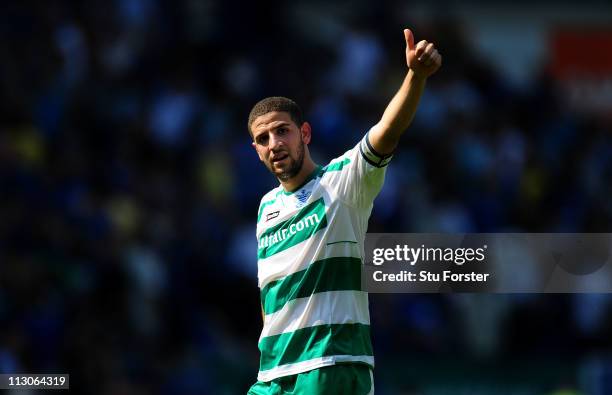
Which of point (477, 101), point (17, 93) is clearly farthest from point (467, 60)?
point (17, 93)

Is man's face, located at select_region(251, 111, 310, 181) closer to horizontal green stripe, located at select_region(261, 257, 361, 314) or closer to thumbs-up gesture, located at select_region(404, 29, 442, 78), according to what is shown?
horizontal green stripe, located at select_region(261, 257, 361, 314)

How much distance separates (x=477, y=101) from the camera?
1947 cm

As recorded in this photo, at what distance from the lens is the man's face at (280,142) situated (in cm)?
740

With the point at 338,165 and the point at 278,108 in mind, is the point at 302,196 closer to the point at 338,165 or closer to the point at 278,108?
the point at 338,165

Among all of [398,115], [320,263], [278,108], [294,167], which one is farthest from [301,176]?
[398,115]

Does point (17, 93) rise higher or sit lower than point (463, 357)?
higher

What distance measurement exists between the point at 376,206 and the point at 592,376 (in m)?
3.25

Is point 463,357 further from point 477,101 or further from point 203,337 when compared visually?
point 477,101

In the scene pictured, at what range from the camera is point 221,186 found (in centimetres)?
1605

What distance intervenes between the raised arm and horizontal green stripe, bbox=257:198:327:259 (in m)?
0.51

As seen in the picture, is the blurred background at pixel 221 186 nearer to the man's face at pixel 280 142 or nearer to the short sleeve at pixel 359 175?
the man's face at pixel 280 142

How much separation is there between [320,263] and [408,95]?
3.36 ft

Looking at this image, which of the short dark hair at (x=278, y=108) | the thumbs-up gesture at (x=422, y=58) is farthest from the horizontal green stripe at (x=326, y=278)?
the thumbs-up gesture at (x=422, y=58)

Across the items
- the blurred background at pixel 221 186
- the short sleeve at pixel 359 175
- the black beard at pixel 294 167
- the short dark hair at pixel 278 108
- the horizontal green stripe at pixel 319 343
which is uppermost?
the blurred background at pixel 221 186
